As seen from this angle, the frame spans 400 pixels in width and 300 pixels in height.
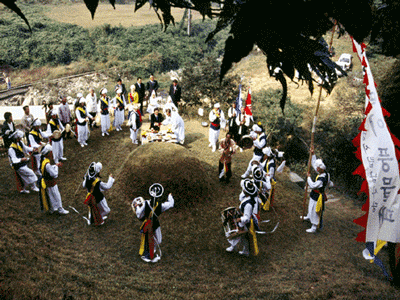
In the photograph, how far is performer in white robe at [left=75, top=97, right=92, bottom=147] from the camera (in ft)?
38.0

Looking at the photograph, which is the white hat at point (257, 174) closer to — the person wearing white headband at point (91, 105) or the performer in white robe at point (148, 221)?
the performer in white robe at point (148, 221)

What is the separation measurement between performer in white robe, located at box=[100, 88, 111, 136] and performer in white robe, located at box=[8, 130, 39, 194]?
3.96 metres

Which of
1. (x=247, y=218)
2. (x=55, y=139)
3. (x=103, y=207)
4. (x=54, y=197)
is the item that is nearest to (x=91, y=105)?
(x=55, y=139)

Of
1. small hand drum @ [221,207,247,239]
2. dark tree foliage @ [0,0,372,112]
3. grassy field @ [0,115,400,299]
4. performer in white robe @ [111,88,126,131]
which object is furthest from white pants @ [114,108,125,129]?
dark tree foliage @ [0,0,372,112]

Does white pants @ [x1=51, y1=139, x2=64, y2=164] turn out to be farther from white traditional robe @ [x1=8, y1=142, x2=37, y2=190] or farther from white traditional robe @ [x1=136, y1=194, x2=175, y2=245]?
white traditional robe @ [x1=136, y1=194, x2=175, y2=245]

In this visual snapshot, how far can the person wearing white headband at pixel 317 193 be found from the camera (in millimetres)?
7723

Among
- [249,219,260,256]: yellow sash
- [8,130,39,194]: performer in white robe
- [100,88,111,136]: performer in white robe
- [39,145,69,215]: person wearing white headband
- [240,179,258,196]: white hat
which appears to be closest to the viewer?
[240,179,258,196]: white hat

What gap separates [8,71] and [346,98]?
2983 centimetres

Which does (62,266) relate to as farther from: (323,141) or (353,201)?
(323,141)

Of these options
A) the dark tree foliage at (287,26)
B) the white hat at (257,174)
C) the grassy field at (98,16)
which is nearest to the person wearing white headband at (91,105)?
the white hat at (257,174)

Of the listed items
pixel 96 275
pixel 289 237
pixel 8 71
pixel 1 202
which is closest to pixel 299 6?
pixel 96 275

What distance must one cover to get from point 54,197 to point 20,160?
5.26 ft

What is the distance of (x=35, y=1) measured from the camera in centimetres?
4788

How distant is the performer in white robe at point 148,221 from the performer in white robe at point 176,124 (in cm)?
600
